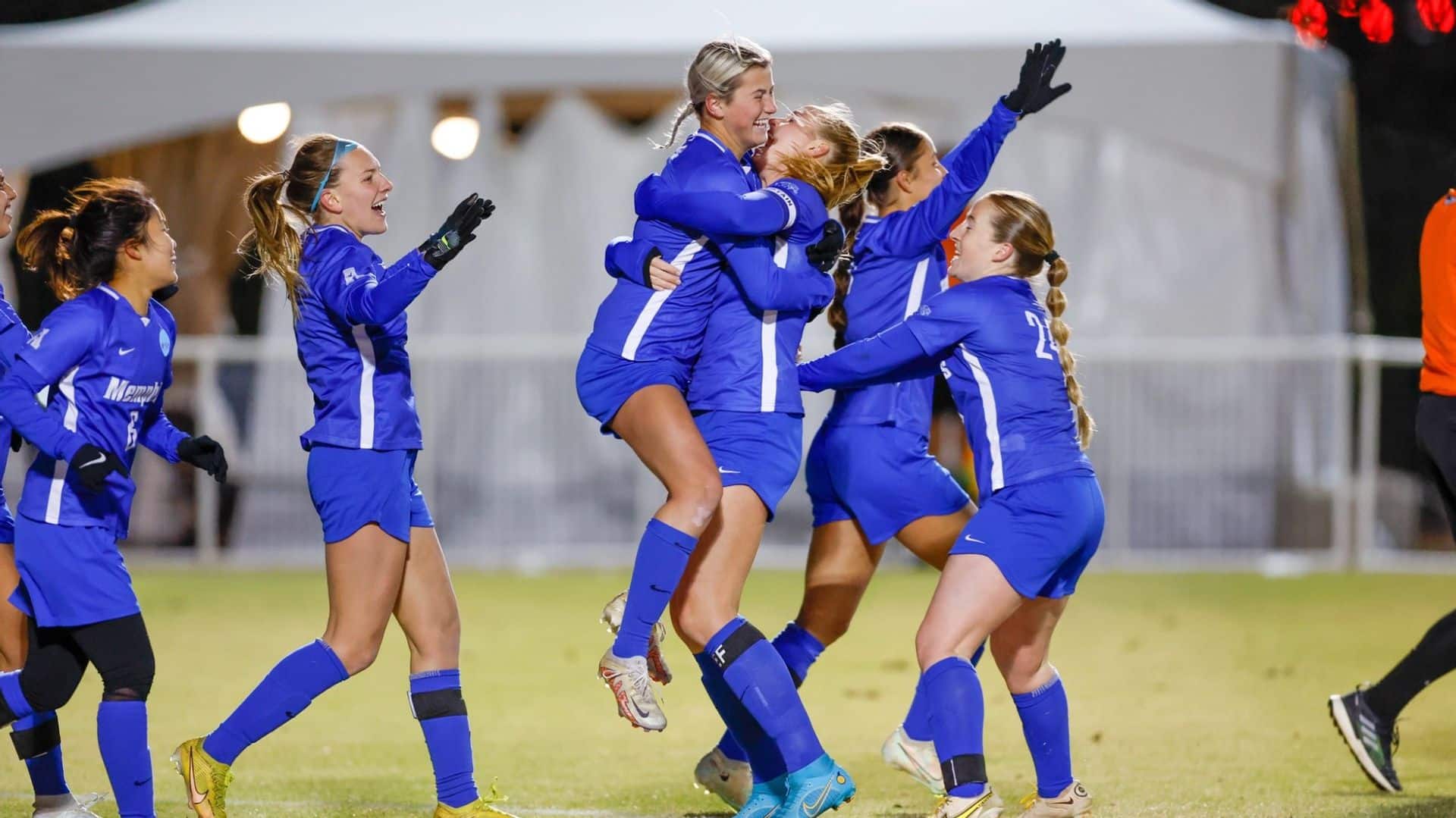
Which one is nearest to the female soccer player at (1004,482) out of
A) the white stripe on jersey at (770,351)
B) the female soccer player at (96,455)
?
the white stripe on jersey at (770,351)

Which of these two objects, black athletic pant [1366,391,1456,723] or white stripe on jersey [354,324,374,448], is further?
black athletic pant [1366,391,1456,723]

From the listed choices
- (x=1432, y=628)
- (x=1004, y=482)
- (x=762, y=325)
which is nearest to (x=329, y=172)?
(x=762, y=325)

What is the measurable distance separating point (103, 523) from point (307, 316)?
2.40 feet

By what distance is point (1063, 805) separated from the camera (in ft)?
15.7

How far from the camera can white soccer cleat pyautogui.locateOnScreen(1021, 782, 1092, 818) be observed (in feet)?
15.7

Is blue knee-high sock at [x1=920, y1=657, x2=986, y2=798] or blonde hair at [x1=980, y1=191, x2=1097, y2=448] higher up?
blonde hair at [x1=980, y1=191, x2=1097, y2=448]

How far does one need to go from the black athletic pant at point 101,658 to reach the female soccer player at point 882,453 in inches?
63.8

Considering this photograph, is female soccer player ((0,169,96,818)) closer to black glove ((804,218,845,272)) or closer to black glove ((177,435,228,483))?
black glove ((177,435,228,483))

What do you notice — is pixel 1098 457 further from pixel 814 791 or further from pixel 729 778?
pixel 814 791

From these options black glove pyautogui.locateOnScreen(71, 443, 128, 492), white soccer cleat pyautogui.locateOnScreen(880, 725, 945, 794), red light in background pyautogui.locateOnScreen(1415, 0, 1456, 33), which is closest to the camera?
black glove pyautogui.locateOnScreen(71, 443, 128, 492)

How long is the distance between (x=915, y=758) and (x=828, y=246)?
5.25ft

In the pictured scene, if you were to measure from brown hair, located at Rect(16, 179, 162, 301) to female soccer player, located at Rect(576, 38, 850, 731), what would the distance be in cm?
121

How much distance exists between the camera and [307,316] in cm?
471

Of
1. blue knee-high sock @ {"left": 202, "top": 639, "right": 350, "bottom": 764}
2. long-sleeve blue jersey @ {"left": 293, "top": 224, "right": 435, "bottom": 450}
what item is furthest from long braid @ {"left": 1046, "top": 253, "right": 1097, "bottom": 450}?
blue knee-high sock @ {"left": 202, "top": 639, "right": 350, "bottom": 764}
